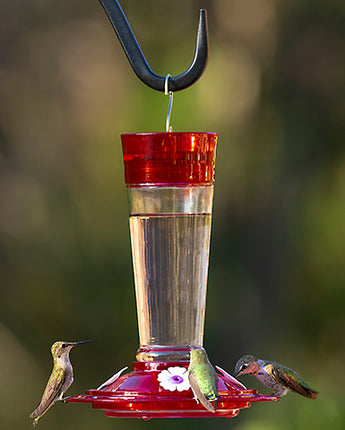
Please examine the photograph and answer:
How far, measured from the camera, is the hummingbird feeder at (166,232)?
2.91 metres

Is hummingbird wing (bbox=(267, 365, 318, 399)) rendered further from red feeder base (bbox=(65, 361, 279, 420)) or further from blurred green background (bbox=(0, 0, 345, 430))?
blurred green background (bbox=(0, 0, 345, 430))

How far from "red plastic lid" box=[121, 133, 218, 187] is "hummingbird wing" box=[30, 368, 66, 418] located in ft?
2.59

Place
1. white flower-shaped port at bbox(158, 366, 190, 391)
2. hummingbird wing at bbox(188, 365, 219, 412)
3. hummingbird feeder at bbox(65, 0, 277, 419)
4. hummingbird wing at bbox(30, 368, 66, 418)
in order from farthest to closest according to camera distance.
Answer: hummingbird wing at bbox(30, 368, 66, 418)
hummingbird feeder at bbox(65, 0, 277, 419)
white flower-shaped port at bbox(158, 366, 190, 391)
hummingbird wing at bbox(188, 365, 219, 412)

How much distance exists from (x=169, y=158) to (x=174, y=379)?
68 centimetres

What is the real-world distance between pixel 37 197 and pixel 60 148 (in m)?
0.49

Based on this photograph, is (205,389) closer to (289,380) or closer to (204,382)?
(204,382)

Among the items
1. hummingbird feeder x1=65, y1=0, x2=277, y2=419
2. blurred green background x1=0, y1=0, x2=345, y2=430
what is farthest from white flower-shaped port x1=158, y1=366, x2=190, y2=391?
blurred green background x1=0, y1=0, x2=345, y2=430

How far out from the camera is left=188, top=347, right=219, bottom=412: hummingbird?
2.63 meters

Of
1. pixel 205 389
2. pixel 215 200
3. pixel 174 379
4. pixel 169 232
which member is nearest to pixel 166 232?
pixel 169 232

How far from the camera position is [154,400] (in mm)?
2682

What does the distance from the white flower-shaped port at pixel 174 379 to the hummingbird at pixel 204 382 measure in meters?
0.03

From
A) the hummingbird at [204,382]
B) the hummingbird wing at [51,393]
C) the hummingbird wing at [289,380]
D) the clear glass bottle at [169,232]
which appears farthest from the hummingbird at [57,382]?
the hummingbird wing at [289,380]

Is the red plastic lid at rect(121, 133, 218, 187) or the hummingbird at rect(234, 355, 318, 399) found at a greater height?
the red plastic lid at rect(121, 133, 218, 187)

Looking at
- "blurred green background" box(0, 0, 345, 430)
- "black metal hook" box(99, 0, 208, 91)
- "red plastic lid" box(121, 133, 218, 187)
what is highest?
"black metal hook" box(99, 0, 208, 91)
